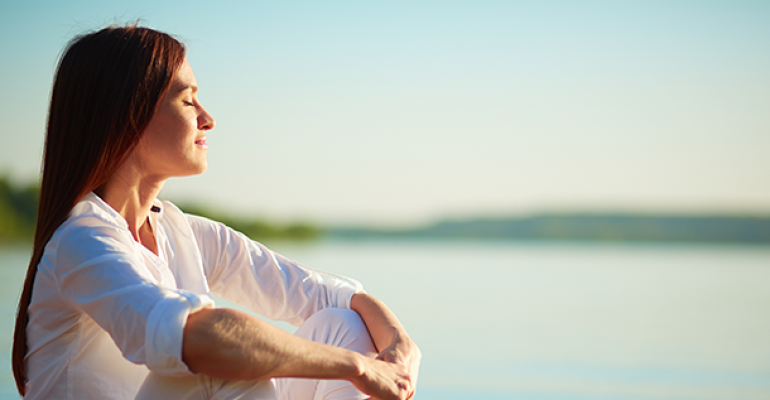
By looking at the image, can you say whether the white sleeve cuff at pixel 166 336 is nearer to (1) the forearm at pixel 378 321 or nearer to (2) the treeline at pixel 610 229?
(1) the forearm at pixel 378 321

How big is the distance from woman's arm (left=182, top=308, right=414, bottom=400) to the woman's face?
368 millimetres

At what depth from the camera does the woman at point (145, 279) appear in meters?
0.84

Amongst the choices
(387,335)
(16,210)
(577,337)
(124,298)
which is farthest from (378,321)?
(16,210)

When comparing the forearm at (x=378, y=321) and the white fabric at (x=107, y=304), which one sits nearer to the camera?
the white fabric at (x=107, y=304)

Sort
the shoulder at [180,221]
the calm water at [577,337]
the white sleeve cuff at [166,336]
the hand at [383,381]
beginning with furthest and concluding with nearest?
1. the calm water at [577,337]
2. the shoulder at [180,221]
3. the hand at [383,381]
4. the white sleeve cuff at [166,336]

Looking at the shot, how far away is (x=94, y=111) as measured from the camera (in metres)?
1.03

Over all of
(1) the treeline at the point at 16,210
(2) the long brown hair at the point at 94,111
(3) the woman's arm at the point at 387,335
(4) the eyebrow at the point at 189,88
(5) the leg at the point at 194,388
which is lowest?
(1) the treeline at the point at 16,210

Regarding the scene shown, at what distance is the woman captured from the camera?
839mm

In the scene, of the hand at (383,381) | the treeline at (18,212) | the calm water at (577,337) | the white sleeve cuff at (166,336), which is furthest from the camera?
the treeline at (18,212)

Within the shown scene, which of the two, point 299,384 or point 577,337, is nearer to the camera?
point 299,384

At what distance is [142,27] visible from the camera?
3.61 ft

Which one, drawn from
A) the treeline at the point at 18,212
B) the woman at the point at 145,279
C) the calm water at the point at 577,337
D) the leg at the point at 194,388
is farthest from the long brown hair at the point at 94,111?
the treeline at the point at 18,212

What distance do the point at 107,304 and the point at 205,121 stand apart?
1.45 ft

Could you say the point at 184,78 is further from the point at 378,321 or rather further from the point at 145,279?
the point at 378,321
